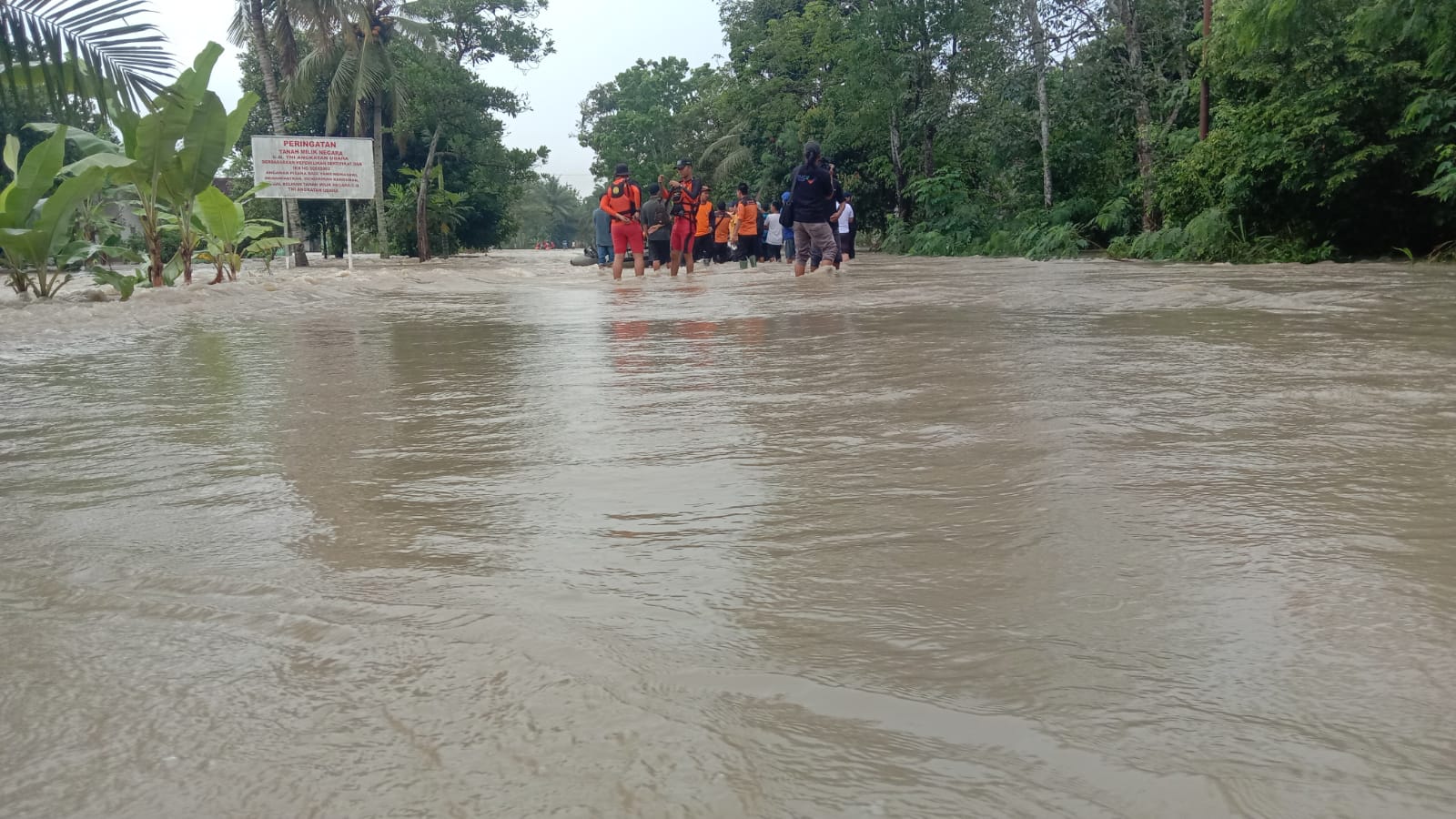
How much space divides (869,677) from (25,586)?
1.84 m

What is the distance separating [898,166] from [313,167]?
16776mm

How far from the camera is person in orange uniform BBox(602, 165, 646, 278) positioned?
615 inches

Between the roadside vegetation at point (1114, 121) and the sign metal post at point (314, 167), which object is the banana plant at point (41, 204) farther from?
the roadside vegetation at point (1114, 121)

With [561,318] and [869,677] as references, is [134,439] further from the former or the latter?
[561,318]

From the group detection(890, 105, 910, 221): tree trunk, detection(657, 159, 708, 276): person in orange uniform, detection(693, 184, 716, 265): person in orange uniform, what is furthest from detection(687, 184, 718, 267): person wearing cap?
detection(890, 105, 910, 221): tree trunk

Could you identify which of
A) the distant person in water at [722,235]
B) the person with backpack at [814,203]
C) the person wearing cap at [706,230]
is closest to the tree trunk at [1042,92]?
the distant person in water at [722,235]

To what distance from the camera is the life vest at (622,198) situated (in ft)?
51.3

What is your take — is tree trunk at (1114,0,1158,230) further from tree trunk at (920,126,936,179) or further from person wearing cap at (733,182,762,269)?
tree trunk at (920,126,936,179)

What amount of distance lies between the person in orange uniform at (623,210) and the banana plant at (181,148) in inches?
182

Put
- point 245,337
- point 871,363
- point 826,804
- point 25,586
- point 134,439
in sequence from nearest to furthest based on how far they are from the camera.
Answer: point 826,804 < point 25,586 < point 134,439 < point 871,363 < point 245,337

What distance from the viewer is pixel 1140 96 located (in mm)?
22500

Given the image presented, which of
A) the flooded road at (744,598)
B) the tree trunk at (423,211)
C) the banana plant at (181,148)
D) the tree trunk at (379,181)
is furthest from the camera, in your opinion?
the tree trunk at (423,211)

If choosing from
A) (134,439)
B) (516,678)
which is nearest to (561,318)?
(134,439)

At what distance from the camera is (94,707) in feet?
6.24
